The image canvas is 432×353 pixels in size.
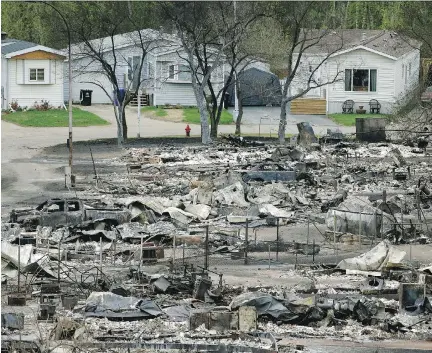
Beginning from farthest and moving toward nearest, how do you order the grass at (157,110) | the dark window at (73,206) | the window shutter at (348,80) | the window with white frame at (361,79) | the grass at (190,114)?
the window with white frame at (361,79)
the window shutter at (348,80)
the grass at (157,110)
the grass at (190,114)
the dark window at (73,206)

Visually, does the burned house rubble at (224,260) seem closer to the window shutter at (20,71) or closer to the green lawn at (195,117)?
the green lawn at (195,117)

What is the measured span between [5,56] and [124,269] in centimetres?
4360

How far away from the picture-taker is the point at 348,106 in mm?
69625

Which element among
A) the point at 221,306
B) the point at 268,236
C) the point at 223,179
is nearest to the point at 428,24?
the point at 223,179

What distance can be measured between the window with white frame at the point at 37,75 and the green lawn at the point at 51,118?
285 centimetres

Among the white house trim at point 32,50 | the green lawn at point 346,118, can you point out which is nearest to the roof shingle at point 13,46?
the white house trim at point 32,50

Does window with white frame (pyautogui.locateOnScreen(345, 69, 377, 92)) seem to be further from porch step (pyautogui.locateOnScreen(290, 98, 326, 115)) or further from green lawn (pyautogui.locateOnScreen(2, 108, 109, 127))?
green lawn (pyautogui.locateOnScreen(2, 108, 109, 127))

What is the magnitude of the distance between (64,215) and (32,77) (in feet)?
130

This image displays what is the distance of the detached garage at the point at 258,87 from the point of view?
66688 millimetres

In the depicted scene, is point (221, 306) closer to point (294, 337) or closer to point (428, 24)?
point (294, 337)

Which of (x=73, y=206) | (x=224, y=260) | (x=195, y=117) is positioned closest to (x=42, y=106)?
(x=195, y=117)

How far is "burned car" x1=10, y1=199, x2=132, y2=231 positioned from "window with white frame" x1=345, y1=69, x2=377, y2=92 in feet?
128

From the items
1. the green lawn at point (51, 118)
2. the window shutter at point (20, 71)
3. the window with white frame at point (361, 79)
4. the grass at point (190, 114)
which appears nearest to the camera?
the green lawn at point (51, 118)

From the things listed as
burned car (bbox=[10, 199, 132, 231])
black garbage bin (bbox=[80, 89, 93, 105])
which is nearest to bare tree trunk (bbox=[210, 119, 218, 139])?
black garbage bin (bbox=[80, 89, 93, 105])
